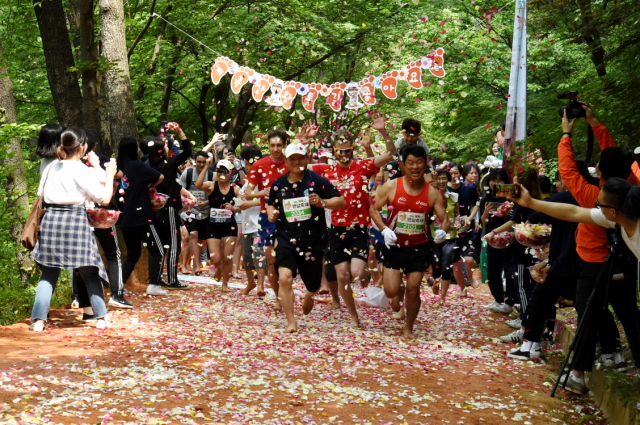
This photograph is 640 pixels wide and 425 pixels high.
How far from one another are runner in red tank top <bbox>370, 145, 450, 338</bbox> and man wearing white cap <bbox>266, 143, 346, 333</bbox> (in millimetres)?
699

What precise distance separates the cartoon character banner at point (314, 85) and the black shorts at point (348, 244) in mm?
3891

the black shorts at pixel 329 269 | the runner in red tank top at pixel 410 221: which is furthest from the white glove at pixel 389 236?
the black shorts at pixel 329 269

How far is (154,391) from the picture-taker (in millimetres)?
5215

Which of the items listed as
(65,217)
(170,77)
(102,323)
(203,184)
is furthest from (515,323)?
(170,77)

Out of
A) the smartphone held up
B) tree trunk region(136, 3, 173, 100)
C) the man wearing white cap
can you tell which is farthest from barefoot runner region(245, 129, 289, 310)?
tree trunk region(136, 3, 173, 100)

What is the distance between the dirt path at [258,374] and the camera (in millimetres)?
4883

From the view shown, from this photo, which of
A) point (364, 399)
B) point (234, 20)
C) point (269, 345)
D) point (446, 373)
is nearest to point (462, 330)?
point (446, 373)

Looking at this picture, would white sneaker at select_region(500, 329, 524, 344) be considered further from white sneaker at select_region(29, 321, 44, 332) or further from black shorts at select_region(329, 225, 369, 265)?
white sneaker at select_region(29, 321, 44, 332)

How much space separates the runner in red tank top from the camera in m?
7.64

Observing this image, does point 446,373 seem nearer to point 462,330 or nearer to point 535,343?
point 535,343

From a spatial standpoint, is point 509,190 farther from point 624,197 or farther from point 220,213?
point 220,213

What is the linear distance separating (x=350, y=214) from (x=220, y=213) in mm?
3019

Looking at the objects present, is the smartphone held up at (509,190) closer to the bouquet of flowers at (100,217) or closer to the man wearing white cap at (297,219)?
the man wearing white cap at (297,219)

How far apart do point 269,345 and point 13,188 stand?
851 cm
